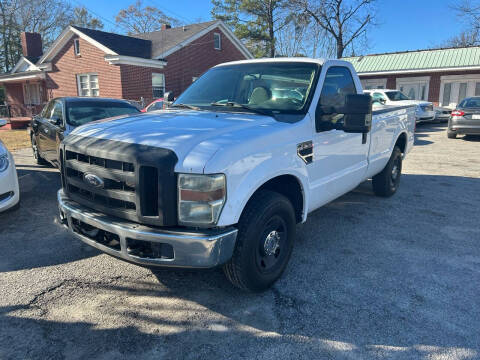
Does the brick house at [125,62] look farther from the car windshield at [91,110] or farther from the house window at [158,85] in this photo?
the car windshield at [91,110]

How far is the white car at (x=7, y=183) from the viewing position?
473cm

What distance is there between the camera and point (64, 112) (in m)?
6.88

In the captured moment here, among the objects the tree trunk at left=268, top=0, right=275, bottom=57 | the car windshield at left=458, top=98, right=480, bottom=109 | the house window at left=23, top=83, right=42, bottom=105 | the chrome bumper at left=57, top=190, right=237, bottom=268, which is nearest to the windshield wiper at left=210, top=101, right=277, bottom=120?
the chrome bumper at left=57, top=190, right=237, bottom=268

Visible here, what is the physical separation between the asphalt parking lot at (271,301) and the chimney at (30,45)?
28.4 metres

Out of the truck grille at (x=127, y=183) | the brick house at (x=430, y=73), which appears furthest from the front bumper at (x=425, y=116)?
the truck grille at (x=127, y=183)

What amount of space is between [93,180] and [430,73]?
26019 mm

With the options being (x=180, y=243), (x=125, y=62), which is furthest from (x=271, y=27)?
(x=180, y=243)

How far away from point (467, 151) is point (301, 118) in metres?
9.90

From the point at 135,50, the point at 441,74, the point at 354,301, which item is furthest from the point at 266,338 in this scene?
the point at 441,74

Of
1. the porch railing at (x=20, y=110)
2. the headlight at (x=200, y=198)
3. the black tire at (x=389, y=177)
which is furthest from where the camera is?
the porch railing at (x=20, y=110)

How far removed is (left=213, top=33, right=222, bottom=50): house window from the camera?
24.6 meters

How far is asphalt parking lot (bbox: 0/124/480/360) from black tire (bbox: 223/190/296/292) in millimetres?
216

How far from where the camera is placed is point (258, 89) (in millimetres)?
3951

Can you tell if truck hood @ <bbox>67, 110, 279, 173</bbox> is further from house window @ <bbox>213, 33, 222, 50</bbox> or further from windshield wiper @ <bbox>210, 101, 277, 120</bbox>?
house window @ <bbox>213, 33, 222, 50</bbox>
